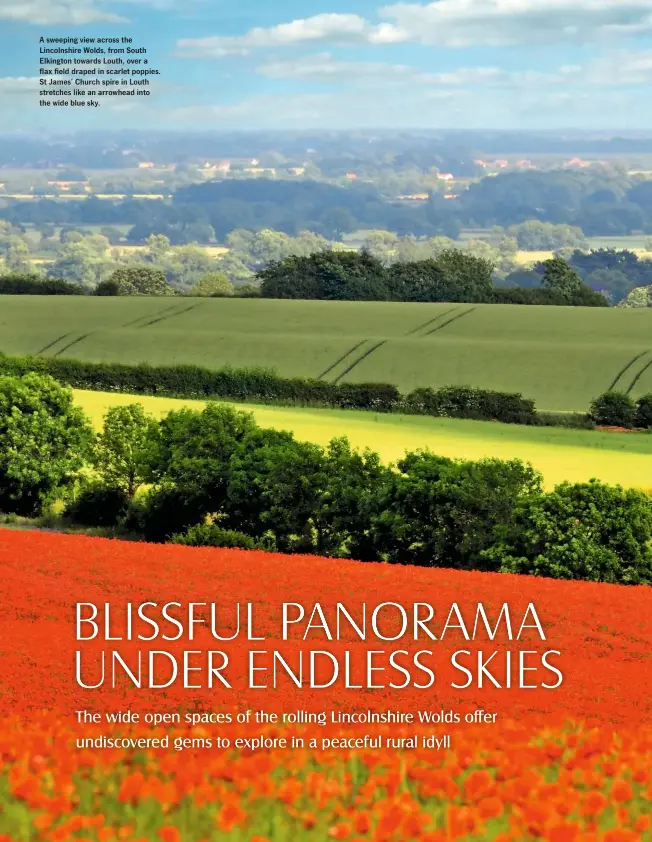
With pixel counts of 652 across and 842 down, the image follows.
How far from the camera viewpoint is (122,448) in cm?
3158

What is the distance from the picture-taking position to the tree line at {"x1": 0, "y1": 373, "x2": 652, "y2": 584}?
75.6 ft

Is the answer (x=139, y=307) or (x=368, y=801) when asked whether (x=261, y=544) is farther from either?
(x=139, y=307)

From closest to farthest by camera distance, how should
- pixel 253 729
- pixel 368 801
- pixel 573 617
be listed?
pixel 368 801 → pixel 253 729 → pixel 573 617

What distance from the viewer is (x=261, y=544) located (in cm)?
2584

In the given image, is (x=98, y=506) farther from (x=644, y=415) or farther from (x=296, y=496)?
(x=644, y=415)

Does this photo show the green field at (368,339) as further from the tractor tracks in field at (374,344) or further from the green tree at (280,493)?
the green tree at (280,493)

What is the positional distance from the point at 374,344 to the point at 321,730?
61.2 m

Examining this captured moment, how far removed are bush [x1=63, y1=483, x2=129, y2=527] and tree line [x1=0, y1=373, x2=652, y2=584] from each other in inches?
1.1

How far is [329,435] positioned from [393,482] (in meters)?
16.5

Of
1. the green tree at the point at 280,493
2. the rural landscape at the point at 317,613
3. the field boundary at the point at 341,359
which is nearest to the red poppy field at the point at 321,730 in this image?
the rural landscape at the point at 317,613

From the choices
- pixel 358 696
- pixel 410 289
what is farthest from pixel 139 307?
pixel 358 696

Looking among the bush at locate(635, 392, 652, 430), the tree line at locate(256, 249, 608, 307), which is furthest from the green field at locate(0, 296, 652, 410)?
the tree line at locate(256, 249, 608, 307)

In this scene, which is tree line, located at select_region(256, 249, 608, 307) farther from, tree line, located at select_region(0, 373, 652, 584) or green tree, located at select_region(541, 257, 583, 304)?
tree line, located at select_region(0, 373, 652, 584)

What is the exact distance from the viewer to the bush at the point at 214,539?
983 inches
